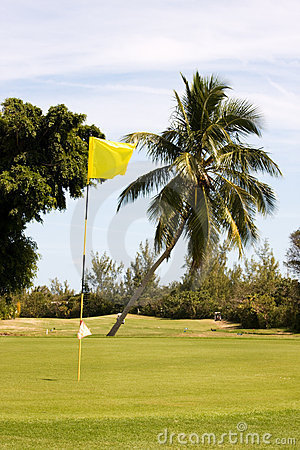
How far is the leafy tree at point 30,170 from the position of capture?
29453mm

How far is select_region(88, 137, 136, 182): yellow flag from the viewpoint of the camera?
15.4m

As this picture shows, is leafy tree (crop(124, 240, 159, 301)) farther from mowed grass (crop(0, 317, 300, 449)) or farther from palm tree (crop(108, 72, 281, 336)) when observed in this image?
mowed grass (crop(0, 317, 300, 449))

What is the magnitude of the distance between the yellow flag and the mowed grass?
5.07 metres

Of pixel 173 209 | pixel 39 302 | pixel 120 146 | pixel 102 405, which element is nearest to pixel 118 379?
pixel 102 405

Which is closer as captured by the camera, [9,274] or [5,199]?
[5,199]

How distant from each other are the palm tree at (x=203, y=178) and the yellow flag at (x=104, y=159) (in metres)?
10.4

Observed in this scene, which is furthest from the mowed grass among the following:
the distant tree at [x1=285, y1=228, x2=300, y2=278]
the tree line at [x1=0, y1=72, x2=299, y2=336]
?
the distant tree at [x1=285, y1=228, x2=300, y2=278]

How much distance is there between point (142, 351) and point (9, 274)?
1448cm

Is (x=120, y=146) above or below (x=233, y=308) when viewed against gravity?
above

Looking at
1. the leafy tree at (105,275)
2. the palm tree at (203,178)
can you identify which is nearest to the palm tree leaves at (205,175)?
the palm tree at (203,178)

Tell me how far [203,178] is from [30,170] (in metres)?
8.82

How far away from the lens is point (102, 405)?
897 cm

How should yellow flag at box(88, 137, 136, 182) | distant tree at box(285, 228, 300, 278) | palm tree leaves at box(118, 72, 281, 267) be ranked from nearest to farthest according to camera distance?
yellow flag at box(88, 137, 136, 182) < palm tree leaves at box(118, 72, 281, 267) < distant tree at box(285, 228, 300, 278)

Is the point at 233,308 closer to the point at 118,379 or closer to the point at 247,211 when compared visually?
the point at 247,211
